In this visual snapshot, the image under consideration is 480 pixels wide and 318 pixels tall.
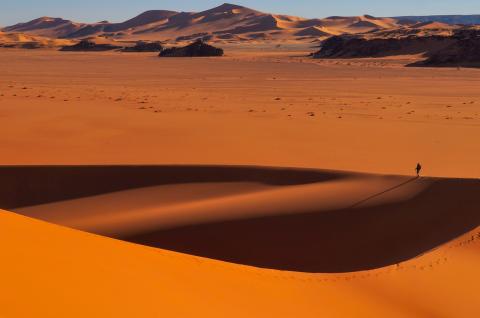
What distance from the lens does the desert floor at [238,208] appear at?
485 cm

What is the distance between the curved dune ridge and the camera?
7.88 meters

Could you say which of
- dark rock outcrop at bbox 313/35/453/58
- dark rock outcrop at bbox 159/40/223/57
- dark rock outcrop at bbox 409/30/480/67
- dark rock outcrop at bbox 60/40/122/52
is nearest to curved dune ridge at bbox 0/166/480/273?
dark rock outcrop at bbox 409/30/480/67

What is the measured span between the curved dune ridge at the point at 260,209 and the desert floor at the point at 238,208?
0.03 m

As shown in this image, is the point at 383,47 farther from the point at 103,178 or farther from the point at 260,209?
the point at 260,209

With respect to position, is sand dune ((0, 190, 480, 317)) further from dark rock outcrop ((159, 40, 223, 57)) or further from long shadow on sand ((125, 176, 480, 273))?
dark rock outcrop ((159, 40, 223, 57))

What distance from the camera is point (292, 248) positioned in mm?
8023

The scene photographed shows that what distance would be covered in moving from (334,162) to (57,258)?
738 cm

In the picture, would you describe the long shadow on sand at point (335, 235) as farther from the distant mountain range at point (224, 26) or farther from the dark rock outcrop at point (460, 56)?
the distant mountain range at point (224, 26)

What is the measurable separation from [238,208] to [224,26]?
5990 inches

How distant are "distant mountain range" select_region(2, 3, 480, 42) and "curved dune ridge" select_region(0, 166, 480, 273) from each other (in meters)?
103

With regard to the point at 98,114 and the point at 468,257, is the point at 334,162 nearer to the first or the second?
the point at 468,257

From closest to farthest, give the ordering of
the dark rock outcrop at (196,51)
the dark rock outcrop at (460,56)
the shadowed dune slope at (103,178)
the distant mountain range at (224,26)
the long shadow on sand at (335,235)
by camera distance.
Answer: the long shadow on sand at (335,235) < the shadowed dune slope at (103,178) < the dark rock outcrop at (460,56) < the dark rock outcrop at (196,51) < the distant mountain range at (224,26)

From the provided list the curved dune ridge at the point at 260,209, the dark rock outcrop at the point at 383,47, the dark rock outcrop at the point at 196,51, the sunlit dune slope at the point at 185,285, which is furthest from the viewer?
the dark rock outcrop at the point at 196,51

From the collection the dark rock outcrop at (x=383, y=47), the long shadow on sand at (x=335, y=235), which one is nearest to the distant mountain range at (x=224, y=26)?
the dark rock outcrop at (x=383, y=47)
